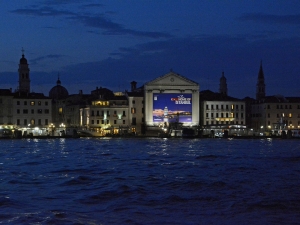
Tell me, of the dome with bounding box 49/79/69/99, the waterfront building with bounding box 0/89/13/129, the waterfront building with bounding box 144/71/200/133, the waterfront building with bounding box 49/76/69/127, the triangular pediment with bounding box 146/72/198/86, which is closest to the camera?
the waterfront building with bounding box 0/89/13/129

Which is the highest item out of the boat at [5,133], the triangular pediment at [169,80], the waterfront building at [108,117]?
the triangular pediment at [169,80]

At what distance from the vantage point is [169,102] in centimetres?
8294

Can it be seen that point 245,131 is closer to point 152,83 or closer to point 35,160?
point 152,83

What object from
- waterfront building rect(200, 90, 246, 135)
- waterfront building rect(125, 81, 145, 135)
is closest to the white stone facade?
waterfront building rect(125, 81, 145, 135)

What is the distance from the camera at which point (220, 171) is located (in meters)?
26.1

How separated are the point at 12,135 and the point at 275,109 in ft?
127

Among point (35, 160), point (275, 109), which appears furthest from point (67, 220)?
point (275, 109)

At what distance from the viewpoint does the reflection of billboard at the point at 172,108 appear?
3238 inches

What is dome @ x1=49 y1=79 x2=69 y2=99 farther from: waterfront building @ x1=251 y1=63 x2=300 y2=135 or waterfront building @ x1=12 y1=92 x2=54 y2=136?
waterfront building @ x1=251 y1=63 x2=300 y2=135

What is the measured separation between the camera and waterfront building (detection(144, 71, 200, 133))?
270ft

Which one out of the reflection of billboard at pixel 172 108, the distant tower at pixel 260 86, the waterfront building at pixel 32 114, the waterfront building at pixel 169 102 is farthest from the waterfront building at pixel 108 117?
the distant tower at pixel 260 86

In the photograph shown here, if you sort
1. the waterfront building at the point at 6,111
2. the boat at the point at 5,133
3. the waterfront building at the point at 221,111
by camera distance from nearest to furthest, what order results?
1. the boat at the point at 5,133
2. the waterfront building at the point at 6,111
3. the waterfront building at the point at 221,111

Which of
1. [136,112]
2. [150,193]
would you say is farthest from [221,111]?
[150,193]

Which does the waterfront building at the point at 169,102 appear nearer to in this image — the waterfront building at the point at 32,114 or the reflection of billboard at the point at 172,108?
the reflection of billboard at the point at 172,108
